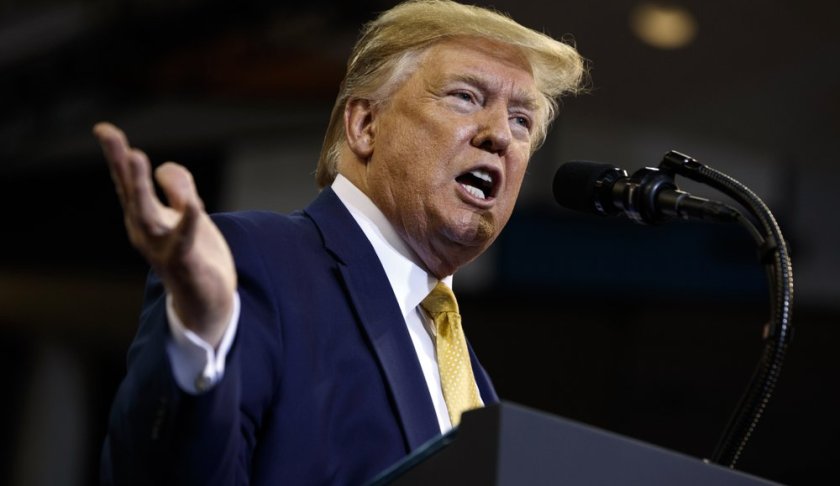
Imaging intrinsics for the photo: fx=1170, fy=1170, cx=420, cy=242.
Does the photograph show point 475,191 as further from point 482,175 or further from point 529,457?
point 529,457

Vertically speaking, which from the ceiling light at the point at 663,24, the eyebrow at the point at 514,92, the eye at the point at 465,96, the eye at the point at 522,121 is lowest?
the eye at the point at 522,121

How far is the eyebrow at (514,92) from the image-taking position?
1766mm

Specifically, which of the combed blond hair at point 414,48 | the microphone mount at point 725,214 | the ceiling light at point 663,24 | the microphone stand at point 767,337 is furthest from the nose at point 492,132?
the ceiling light at point 663,24

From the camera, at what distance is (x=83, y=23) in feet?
13.4

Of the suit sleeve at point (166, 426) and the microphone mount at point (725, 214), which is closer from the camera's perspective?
the suit sleeve at point (166, 426)

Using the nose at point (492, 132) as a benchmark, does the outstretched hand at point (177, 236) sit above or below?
below

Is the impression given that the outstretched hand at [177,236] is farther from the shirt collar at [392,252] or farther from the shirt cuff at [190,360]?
the shirt collar at [392,252]

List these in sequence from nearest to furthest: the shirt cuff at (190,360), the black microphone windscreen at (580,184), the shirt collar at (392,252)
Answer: the shirt cuff at (190,360) → the black microphone windscreen at (580,184) → the shirt collar at (392,252)

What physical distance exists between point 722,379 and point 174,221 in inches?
126

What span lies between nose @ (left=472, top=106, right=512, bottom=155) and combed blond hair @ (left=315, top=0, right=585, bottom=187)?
0.13 m

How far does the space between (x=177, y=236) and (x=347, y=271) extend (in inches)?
21.8

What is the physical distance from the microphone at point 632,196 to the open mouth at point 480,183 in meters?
0.19

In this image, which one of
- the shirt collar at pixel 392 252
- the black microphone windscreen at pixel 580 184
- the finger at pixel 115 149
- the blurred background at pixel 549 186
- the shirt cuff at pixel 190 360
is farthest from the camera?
the blurred background at pixel 549 186

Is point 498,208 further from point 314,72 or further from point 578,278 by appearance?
point 314,72
